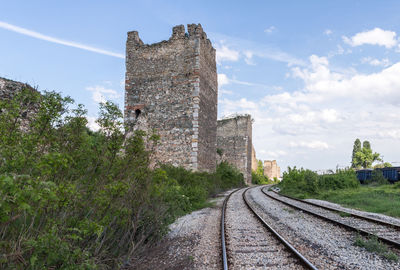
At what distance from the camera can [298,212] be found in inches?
367

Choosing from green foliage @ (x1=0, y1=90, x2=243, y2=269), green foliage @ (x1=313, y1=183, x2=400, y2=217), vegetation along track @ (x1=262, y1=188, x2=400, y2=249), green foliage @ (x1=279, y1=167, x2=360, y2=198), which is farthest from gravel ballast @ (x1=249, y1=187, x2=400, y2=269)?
green foliage @ (x1=279, y1=167, x2=360, y2=198)

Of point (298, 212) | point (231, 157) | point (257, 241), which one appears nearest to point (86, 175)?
point (257, 241)

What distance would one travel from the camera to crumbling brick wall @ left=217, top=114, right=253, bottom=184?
104 feet

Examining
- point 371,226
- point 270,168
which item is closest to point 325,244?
point 371,226

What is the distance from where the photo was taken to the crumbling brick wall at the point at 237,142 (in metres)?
31.7

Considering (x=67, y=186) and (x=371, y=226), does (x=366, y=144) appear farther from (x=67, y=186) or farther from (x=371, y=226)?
(x=67, y=186)

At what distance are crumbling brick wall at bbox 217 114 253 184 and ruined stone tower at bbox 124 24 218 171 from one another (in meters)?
15.8

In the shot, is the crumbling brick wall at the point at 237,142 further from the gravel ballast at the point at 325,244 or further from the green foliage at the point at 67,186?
the green foliage at the point at 67,186

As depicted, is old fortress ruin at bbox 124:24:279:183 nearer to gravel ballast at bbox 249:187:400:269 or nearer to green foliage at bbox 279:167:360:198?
green foliage at bbox 279:167:360:198

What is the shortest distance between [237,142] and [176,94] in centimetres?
1853

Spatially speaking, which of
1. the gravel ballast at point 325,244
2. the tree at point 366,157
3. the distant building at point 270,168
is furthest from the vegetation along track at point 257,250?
the tree at point 366,157

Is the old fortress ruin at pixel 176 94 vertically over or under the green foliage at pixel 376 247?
over

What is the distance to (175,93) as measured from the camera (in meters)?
15.0

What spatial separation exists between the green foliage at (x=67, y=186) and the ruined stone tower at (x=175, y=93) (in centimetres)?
962
